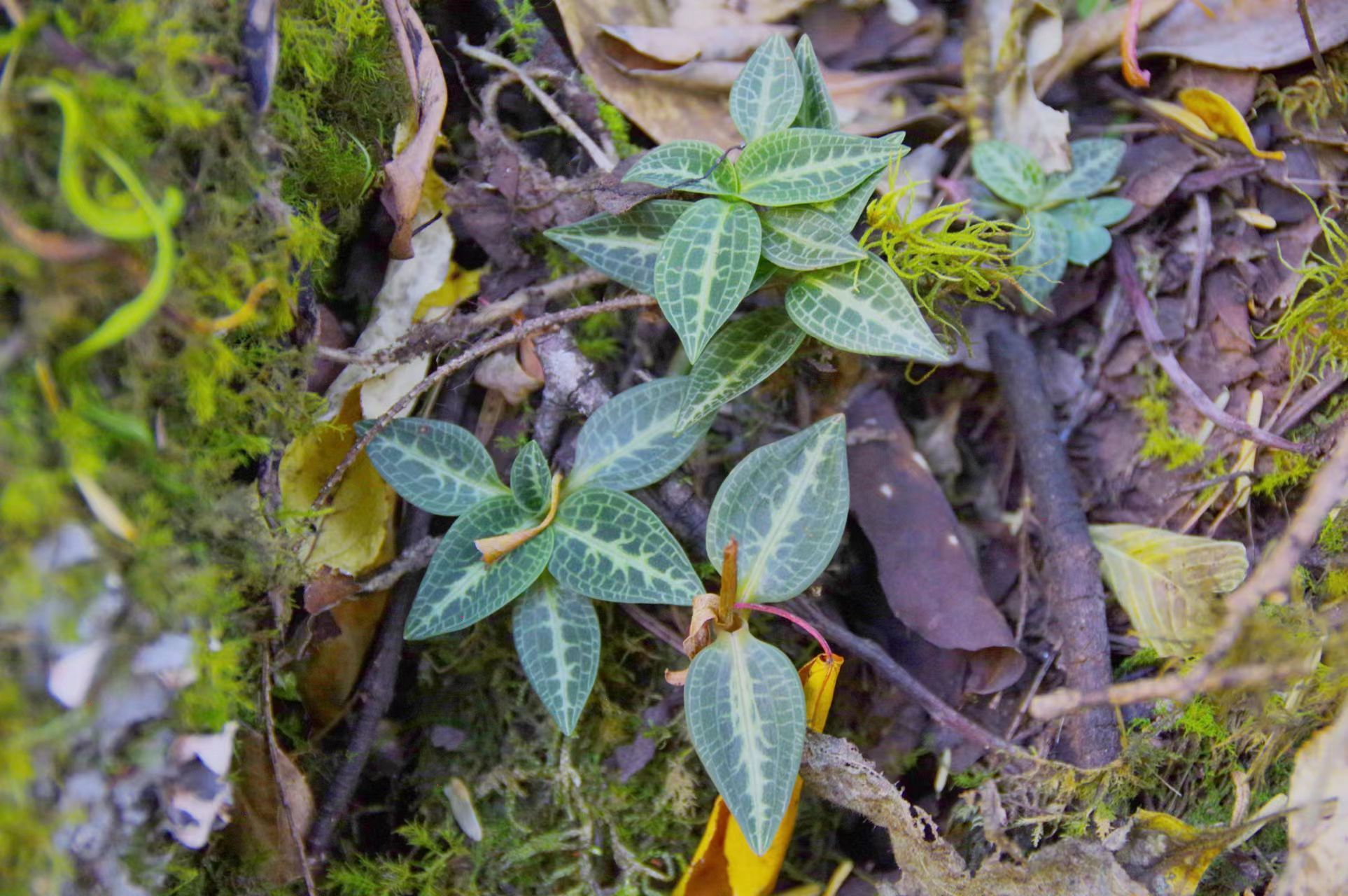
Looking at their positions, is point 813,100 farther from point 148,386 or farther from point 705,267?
point 148,386

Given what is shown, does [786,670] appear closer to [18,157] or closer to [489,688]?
[489,688]

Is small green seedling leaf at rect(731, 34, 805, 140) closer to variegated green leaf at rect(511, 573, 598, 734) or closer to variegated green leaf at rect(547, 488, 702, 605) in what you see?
variegated green leaf at rect(547, 488, 702, 605)

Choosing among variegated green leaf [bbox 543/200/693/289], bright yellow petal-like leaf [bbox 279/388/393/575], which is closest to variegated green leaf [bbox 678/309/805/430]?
variegated green leaf [bbox 543/200/693/289]

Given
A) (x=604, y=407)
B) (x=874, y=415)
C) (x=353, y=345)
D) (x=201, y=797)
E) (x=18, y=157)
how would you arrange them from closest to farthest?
(x=18, y=157) → (x=201, y=797) → (x=604, y=407) → (x=353, y=345) → (x=874, y=415)

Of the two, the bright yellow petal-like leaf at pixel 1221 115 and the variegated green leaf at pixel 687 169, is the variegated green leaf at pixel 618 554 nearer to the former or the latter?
the variegated green leaf at pixel 687 169

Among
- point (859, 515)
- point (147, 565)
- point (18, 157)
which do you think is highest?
point (18, 157)

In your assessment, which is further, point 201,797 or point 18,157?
point 201,797

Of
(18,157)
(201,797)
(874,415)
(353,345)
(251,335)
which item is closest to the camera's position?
(18,157)

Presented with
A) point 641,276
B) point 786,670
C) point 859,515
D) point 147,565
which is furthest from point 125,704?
point 859,515
